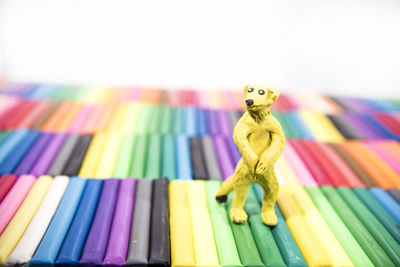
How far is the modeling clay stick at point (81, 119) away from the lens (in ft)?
11.3

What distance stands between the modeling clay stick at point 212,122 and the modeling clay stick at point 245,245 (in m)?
1.52

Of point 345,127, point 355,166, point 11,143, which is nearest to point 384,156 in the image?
point 355,166

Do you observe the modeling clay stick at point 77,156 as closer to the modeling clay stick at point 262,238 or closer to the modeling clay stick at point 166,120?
the modeling clay stick at point 166,120

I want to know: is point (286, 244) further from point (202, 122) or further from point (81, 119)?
point (81, 119)

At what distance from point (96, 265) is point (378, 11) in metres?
6.29

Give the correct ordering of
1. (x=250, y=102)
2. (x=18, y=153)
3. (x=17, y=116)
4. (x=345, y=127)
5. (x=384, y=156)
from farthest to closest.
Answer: (x=345, y=127)
(x=17, y=116)
(x=384, y=156)
(x=18, y=153)
(x=250, y=102)

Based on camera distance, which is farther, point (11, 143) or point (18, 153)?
point (11, 143)

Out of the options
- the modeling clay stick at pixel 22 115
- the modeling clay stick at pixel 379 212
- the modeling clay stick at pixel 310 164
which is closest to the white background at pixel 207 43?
the modeling clay stick at pixel 22 115

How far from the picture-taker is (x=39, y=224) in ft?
6.96

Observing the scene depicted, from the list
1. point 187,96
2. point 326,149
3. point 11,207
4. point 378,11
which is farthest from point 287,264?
point 378,11

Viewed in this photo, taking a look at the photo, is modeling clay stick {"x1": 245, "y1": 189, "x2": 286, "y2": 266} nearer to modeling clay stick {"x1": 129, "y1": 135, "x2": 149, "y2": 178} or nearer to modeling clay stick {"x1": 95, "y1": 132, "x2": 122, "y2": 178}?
modeling clay stick {"x1": 129, "y1": 135, "x2": 149, "y2": 178}

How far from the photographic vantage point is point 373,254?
2.10 m

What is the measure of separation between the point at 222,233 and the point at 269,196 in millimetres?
438

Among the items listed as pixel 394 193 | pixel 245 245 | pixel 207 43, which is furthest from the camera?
pixel 207 43
